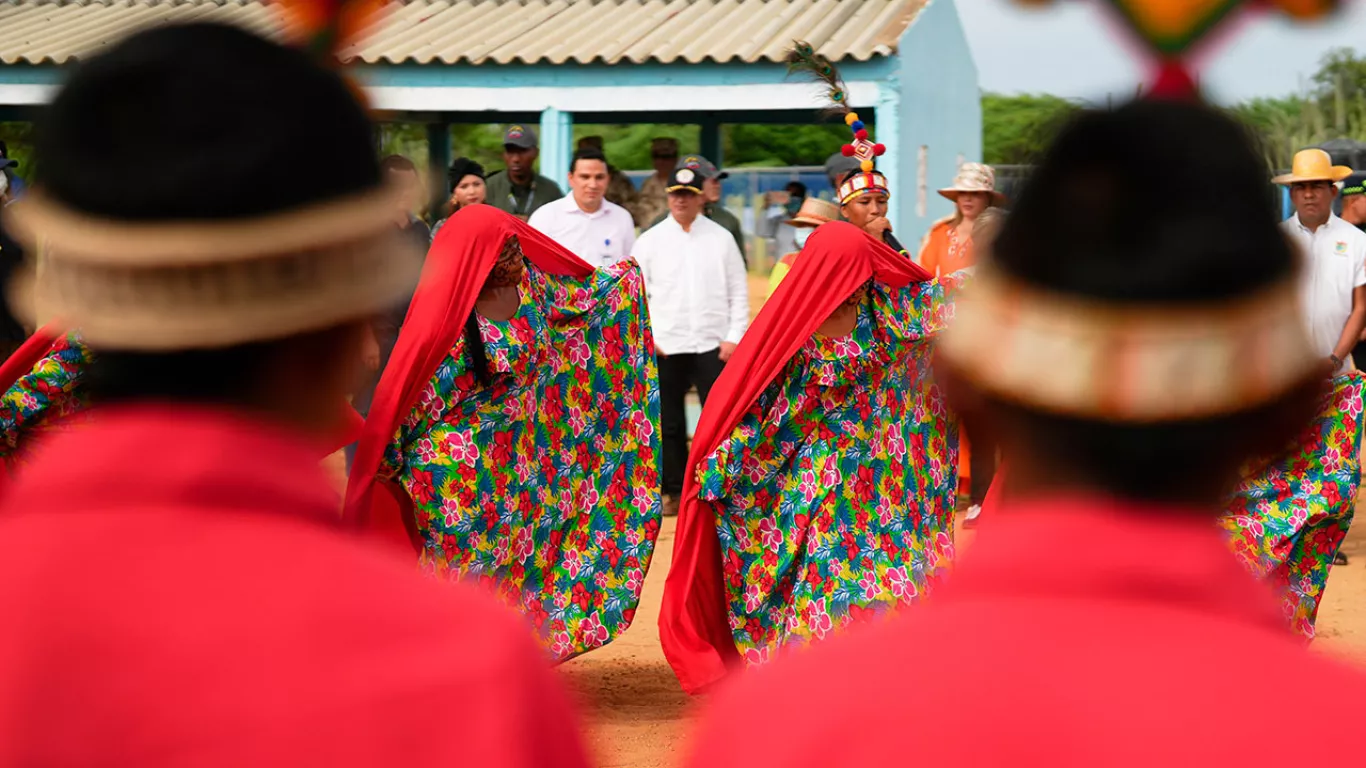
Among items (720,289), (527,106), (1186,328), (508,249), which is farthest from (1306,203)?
(1186,328)

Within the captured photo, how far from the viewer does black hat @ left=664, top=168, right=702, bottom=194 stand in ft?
31.3

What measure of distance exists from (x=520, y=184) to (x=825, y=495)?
5.13m

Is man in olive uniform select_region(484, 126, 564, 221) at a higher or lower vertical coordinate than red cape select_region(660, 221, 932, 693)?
higher

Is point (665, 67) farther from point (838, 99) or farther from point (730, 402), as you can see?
point (730, 402)

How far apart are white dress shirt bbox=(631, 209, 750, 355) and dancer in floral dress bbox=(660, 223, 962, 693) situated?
3.66 m

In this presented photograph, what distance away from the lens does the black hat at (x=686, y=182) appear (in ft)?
31.3

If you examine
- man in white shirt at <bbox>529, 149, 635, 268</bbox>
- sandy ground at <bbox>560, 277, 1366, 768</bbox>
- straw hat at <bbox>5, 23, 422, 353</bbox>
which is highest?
straw hat at <bbox>5, 23, 422, 353</bbox>

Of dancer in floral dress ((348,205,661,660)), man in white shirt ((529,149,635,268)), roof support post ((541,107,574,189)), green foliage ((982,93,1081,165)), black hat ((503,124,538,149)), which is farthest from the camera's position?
roof support post ((541,107,574,189))

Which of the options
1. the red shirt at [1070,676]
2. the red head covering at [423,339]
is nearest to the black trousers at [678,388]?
the red head covering at [423,339]

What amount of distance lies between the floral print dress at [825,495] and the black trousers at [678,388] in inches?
147

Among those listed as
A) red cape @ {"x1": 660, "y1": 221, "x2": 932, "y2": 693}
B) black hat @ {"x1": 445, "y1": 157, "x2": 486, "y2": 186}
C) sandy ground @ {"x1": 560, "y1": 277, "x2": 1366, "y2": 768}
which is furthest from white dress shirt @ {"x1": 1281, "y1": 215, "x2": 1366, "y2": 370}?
black hat @ {"x1": 445, "y1": 157, "x2": 486, "y2": 186}

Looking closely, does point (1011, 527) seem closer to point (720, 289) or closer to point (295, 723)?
point (295, 723)

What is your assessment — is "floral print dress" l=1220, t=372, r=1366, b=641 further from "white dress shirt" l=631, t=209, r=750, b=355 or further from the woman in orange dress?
"white dress shirt" l=631, t=209, r=750, b=355

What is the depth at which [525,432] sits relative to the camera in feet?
19.5
